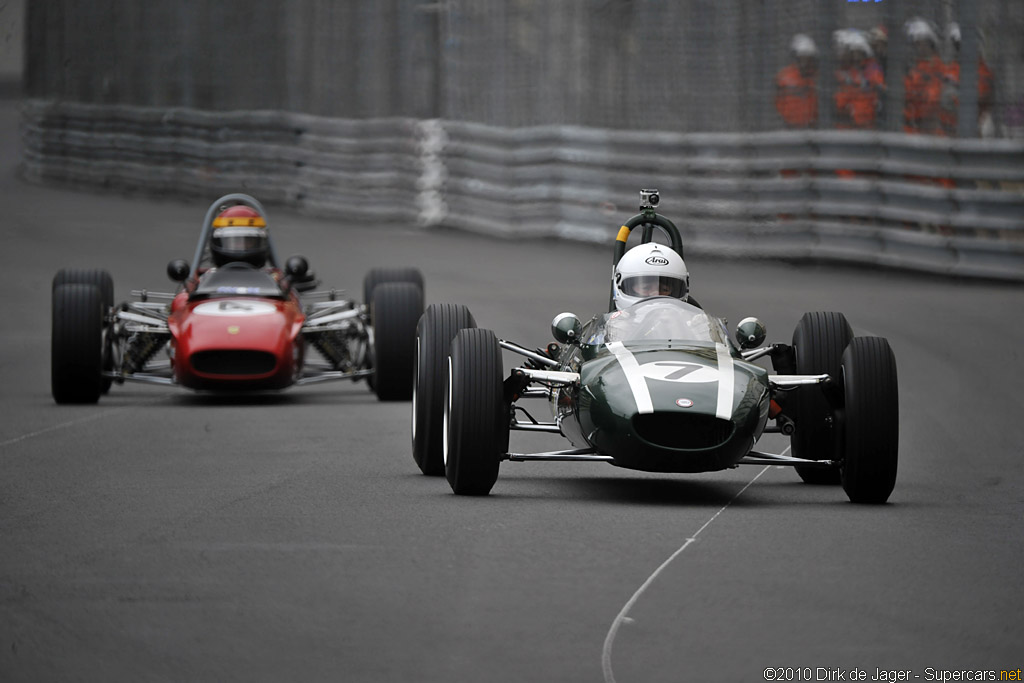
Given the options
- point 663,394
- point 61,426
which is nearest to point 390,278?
point 61,426

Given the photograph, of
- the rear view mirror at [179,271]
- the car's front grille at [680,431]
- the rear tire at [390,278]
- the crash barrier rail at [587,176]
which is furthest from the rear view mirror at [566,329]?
the crash barrier rail at [587,176]

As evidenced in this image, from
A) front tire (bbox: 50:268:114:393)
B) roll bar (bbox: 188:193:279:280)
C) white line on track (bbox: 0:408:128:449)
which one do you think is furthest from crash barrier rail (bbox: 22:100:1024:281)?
white line on track (bbox: 0:408:128:449)

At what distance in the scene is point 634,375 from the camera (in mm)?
9484

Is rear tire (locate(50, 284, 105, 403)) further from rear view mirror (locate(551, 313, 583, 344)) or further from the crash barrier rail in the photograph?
the crash barrier rail

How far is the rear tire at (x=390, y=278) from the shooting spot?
16.2 meters

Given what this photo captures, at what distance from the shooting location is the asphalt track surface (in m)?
6.42

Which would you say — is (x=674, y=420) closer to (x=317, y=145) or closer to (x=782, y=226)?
(x=782, y=226)

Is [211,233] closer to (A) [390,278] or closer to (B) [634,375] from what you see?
(A) [390,278]

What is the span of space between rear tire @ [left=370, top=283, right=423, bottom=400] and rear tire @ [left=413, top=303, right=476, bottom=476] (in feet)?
14.0

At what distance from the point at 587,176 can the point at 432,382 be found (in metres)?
17.7

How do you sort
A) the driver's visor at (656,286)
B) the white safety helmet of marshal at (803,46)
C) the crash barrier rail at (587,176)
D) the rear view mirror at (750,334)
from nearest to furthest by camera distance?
the rear view mirror at (750,334) → the driver's visor at (656,286) → the crash barrier rail at (587,176) → the white safety helmet of marshal at (803,46)

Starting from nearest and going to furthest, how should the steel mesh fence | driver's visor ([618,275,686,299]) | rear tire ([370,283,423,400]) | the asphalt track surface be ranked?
the asphalt track surface, driver's visor ([618,275,686,299]), rear tire ([370,283,423,400]), the steel mesh fence

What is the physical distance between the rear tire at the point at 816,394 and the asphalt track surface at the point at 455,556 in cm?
23

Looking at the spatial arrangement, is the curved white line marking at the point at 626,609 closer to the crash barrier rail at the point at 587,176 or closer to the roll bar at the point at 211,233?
the roll bar at the point at 211,233
